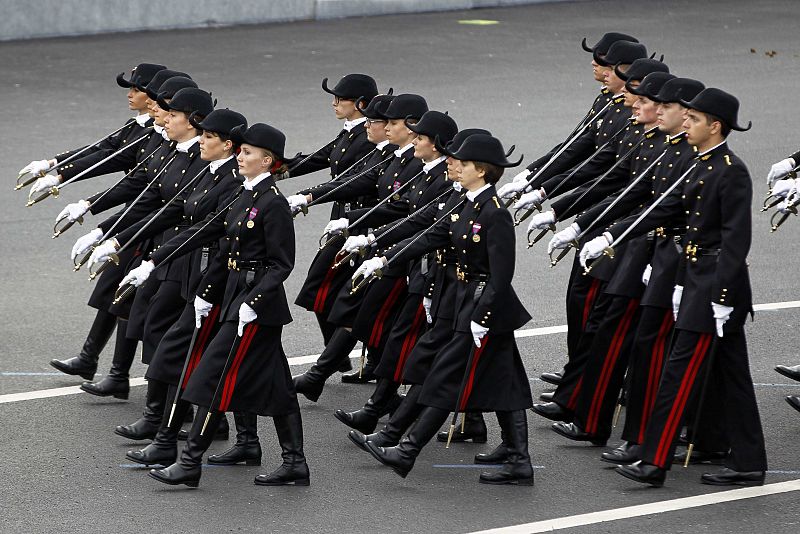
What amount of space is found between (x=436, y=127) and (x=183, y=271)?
168 cm

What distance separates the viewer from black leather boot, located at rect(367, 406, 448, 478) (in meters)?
8.28

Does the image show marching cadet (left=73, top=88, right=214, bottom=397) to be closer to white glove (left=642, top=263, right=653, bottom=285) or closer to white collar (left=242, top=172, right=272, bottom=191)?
white collar (left=242, top=172, right=272, bottom=191)

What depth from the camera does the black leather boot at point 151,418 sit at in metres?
8.91

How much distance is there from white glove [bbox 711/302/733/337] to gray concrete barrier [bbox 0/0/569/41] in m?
15.3

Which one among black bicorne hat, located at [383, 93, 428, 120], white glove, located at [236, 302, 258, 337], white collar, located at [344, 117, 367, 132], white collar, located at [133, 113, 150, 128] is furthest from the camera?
white collar, located at [344, 117, 367, 132]

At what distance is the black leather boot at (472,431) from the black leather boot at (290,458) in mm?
1111

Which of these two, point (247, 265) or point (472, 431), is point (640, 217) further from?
point (247, 265)

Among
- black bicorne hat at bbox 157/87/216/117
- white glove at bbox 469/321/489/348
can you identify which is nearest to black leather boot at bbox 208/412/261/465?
white glove at bbox 469/321/489/348

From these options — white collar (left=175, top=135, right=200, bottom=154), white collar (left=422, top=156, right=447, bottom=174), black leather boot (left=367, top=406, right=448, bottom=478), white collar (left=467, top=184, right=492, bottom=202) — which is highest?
white collar (left=422, top=156, right=447, bottom=174)

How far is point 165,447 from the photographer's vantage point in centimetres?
845

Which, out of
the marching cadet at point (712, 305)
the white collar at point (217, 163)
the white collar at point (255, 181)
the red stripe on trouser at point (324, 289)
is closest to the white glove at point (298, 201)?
the red stripe on trouser at point (324, 289)

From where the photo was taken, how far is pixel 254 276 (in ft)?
27.1

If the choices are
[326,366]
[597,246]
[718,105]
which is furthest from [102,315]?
[718,105]

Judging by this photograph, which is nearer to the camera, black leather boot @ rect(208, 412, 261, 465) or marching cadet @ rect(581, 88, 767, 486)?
marching cadet @ rect(581, 88, 767, 486)
